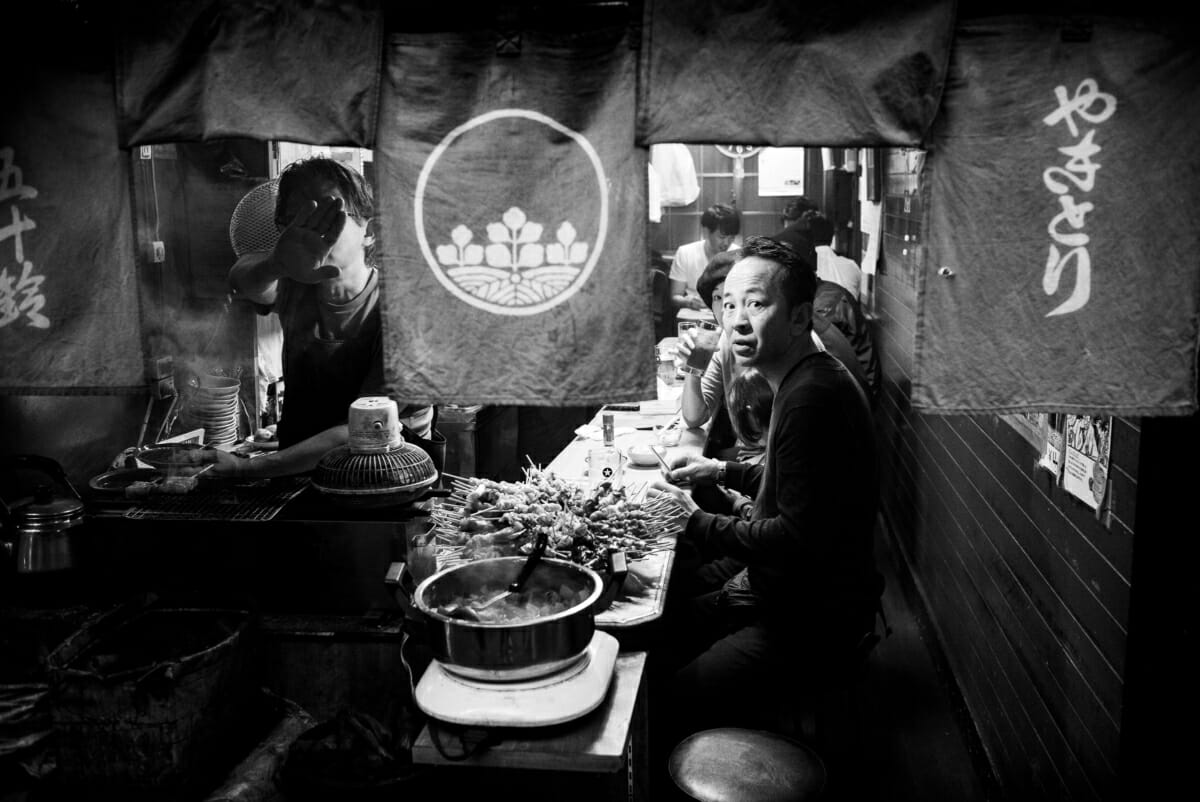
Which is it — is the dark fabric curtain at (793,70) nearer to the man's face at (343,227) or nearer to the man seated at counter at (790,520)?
the man seated at counter at (790,520)

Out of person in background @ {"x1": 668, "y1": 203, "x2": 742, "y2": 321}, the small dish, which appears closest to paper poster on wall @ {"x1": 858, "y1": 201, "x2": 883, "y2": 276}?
person in background @ {"x1": 668, "y1": 203, "x2": 742, "y2": 321}

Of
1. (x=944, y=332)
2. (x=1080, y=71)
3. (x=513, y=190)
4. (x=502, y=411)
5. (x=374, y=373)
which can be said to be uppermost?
(x=1080, y=71)

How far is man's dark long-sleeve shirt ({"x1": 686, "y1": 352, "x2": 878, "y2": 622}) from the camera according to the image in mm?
4234

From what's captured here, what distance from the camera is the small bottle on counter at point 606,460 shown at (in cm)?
587

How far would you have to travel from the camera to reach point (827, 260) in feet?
33.9

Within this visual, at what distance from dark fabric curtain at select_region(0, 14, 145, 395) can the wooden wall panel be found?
2486mm

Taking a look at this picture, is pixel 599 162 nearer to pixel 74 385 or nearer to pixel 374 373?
pixel 74 385

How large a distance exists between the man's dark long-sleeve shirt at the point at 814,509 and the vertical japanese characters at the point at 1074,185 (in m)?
1.58

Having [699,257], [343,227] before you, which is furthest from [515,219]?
[699,257]

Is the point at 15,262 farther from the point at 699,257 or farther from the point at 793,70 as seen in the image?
the point at 699,257

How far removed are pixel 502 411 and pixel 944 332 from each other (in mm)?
7118

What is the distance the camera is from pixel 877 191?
414 inches

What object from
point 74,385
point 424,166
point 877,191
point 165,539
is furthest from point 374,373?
point 877,191

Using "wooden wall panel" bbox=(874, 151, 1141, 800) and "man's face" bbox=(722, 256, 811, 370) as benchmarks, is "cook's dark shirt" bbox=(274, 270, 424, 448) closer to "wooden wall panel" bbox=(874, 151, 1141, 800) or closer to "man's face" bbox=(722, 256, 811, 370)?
"man's face" bbox=(722, 256, 811, 370)
